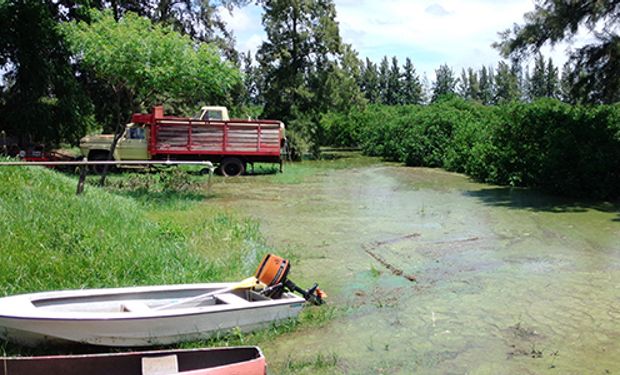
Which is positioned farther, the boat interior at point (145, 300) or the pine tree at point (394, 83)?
the pine tree at point (394, 83)

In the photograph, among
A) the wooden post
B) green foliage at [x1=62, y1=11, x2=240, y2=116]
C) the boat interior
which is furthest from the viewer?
green foliage at [x1=62, y1=11, x2=240, y2=116]

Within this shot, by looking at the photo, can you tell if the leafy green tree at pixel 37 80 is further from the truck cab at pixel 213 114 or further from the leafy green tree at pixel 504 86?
the leafy green tree at pixel 504 86

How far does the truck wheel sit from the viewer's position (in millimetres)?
22812

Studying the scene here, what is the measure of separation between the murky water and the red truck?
19.5ft

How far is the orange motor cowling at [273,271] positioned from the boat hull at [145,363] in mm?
1863

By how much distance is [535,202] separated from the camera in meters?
16.0

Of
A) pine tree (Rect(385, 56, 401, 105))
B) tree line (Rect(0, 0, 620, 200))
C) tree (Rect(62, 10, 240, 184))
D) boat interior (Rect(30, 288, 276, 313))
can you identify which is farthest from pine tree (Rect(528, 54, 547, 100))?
boat interior (Rect(30, 288, 276, 313))

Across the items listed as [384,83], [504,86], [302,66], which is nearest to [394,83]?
[384,83]

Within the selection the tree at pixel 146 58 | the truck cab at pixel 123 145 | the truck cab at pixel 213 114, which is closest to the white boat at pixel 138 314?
the tree at pixel 146 58

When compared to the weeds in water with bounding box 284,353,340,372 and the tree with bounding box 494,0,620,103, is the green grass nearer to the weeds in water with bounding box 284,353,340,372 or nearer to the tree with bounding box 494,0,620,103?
the weeds in water with bounding box 284,353,340,372

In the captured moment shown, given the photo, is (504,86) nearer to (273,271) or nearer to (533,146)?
(533,146)

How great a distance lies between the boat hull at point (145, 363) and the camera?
14.7 ft

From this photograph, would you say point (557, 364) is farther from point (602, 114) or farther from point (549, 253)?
point (602, 114)

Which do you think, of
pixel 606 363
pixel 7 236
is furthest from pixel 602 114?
pixel 7 236
